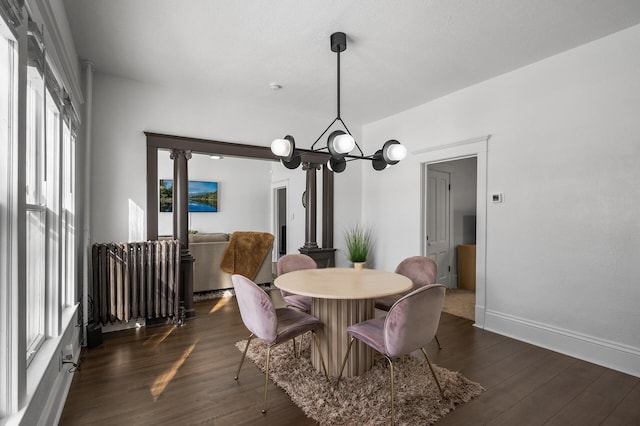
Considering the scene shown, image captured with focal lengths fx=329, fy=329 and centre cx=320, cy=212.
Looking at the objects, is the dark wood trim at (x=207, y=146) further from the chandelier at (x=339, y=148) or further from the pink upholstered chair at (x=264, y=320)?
the pink upholstered chair at (x=264, y=320)

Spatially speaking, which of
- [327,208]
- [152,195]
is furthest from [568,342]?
[152,195]

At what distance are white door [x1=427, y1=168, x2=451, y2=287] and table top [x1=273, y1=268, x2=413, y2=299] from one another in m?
2.32

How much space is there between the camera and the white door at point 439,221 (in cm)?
499

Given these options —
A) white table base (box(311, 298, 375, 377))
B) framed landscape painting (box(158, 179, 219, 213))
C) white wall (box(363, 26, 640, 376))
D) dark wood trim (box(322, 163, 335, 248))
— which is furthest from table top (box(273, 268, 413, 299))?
framed landscape painting (box(158, 179, 219, 213))

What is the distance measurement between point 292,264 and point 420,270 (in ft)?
4.25

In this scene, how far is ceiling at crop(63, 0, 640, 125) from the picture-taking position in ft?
7.93

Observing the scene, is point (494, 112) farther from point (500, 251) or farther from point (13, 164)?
point (13, 164)

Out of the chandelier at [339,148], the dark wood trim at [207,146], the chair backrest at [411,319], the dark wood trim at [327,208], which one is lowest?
the chair backrest at [411,319]

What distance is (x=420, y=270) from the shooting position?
323 centimetres

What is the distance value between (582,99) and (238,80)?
3397mm

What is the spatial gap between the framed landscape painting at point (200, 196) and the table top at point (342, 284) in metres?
5.49

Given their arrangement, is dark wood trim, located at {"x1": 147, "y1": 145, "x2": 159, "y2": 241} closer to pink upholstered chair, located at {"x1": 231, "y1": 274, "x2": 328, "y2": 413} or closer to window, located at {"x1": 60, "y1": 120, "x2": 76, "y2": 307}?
window, located at {"x1": 60, "y1": 120, "x2": 76, "y2": 307}

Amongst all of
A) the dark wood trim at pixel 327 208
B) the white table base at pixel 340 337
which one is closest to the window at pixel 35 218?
the white table base at pixel 340 337

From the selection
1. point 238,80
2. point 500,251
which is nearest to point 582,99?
point 500,251
